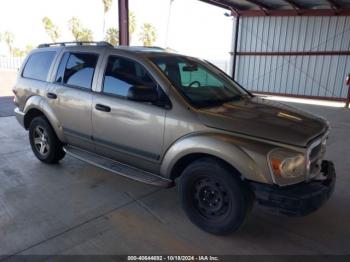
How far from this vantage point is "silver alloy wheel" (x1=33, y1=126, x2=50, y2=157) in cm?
468

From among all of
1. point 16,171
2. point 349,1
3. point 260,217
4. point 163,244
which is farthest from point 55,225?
point 349,1

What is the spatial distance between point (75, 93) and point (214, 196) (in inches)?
89.2

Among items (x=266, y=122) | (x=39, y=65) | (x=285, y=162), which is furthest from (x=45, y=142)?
(x=285, y=162)

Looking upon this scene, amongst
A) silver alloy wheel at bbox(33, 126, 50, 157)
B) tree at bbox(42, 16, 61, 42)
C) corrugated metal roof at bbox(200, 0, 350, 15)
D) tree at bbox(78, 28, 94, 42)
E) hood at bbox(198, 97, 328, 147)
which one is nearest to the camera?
hood at bbox(198, 97, 328, 147)

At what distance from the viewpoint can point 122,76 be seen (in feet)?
11.8

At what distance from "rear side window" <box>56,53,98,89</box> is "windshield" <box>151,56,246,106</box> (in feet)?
3.07

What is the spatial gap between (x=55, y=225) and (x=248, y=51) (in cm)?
1509

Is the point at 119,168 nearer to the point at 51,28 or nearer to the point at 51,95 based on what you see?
the point at 51,95

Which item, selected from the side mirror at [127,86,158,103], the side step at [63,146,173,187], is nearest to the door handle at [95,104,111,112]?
the side mirror at [127,86,158,103]

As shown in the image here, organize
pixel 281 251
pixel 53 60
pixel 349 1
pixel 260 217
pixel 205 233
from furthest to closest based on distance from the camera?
pixel 349 1
pixel 53 60
pixel 260 217
pixel 205 233
pixel 281 251

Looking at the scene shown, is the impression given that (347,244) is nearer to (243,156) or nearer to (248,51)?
(243,156)

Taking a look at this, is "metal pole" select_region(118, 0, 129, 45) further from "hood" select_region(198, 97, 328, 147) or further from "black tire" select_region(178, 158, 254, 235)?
"black tire" select_region(178, 158, 254, 235)

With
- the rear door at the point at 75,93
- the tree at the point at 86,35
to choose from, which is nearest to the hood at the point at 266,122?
the rear door at the point at 75,93

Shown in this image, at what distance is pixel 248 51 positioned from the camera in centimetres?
1630
